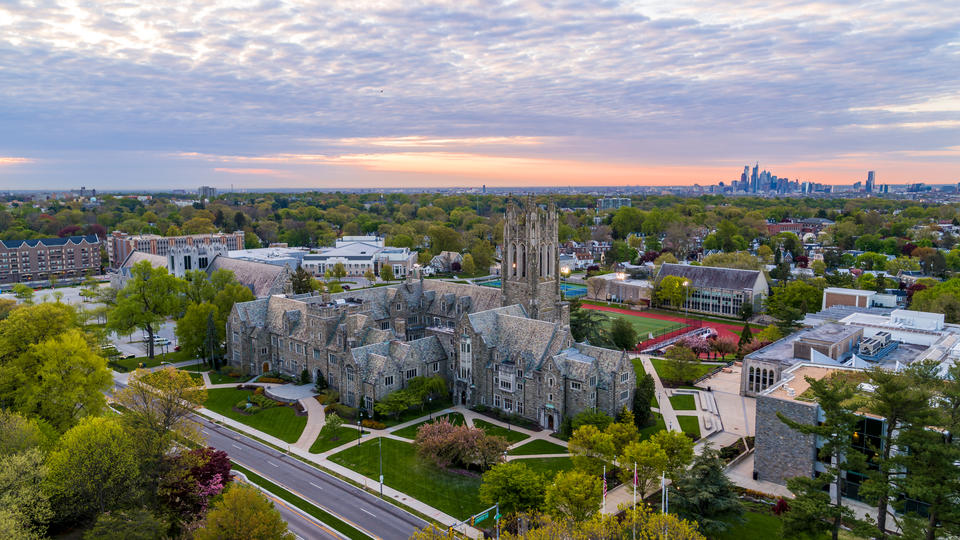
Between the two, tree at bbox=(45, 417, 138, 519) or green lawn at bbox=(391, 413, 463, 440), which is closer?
tree at bbox=(45, 417, 138, 519)

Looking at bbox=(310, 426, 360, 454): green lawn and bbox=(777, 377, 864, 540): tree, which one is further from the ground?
bbox=(777, 377, 864, 540): tree

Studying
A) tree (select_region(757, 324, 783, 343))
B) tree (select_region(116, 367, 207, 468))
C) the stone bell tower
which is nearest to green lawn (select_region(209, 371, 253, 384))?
tree (select_region(116, 367, 207, 468))

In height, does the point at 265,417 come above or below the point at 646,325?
below

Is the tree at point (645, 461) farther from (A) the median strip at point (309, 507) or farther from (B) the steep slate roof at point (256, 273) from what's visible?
(B) the steep slate roof at point (256, 273)

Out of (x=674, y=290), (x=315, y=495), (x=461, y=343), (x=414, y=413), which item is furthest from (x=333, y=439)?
(x=674, y=290)

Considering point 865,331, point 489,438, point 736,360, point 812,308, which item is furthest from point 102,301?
point 812,308

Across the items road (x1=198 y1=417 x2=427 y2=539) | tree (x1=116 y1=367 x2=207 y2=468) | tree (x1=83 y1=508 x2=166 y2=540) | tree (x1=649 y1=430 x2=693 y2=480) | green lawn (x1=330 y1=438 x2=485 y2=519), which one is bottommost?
road (x1=198 y1=417 x2=427 y2=539)

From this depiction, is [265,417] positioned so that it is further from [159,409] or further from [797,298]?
[797,298]

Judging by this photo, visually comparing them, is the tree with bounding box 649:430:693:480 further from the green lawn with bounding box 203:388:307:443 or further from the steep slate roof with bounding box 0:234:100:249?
the steep slate roof with bounding box 0:234:100:249

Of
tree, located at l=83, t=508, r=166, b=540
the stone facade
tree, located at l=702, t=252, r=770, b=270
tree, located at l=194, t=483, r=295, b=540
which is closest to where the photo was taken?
tree, located at l=194, t=483, r=295, b=540
